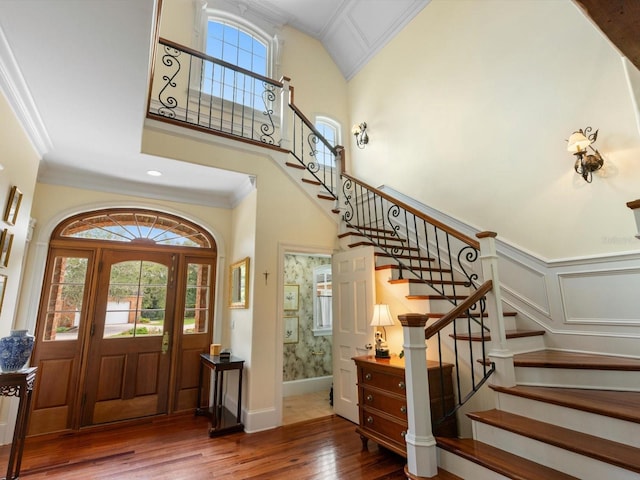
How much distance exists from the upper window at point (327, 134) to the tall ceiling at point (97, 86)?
7.21 ft

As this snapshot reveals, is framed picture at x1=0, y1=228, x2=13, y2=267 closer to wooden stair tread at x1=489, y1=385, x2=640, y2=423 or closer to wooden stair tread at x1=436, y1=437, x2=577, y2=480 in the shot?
wooden stair tread at x1=436, y1=437, x2=577, y2=480

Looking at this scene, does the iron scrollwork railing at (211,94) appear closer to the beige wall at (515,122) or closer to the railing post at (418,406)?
the beige wall at (515,122)

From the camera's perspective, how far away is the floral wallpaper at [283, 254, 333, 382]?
5.29 meters

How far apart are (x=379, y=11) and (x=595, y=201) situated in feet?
15.6

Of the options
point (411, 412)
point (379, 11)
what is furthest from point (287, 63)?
point (411, 412)

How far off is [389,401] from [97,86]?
353 cm

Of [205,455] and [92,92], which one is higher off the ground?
[92,92]

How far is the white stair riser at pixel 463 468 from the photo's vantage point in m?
2.04

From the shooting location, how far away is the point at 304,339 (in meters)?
5.45

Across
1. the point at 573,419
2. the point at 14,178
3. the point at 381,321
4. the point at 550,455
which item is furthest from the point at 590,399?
the point at 14,178

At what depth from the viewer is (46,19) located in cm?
185

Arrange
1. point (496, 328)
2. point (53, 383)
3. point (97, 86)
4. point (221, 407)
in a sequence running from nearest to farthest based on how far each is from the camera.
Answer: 1. point (97, 86)
2. point (496, 328)
3. point (53, 383)
4. point (221, 407)

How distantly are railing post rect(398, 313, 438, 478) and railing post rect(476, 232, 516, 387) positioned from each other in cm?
66

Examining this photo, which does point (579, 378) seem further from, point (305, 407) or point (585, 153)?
point (305, 407)
